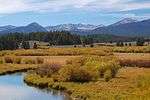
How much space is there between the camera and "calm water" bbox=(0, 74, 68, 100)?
5225 centimetres

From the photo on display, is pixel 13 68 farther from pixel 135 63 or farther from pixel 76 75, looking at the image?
pixel 76 75

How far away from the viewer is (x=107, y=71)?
221 ft

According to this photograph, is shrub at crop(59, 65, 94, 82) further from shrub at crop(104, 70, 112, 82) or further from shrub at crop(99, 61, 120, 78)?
shrub at crop(99, 61, 120, 78)

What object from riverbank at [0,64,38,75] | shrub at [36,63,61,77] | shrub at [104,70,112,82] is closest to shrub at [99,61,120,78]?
shrub at [104,70,112,82]

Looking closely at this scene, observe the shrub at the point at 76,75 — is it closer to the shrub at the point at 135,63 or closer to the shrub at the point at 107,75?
the shrub at the point at 107,75

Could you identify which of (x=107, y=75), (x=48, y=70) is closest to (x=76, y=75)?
(x=107, y=75)

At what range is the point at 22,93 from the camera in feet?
184

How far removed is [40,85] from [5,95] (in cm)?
1123

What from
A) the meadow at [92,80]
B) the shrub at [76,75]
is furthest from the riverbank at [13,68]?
the shrub at [76,75]

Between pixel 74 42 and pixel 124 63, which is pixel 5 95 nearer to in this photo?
pixel 124 63

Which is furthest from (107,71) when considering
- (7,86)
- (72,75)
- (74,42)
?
(74,42)

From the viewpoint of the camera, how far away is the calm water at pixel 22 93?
171ft

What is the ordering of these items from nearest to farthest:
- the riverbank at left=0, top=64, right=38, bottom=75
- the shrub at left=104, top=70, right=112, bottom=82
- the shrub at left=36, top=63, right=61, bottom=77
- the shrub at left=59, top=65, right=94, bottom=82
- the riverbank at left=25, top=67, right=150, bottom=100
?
the riverbank at left=25, top=67, right=150, bottom=100, the shrub at left=104, top=70, right=112, bottom=82, the shrub at left=59, top=65, right=94, bottom=82, the shrub at left=36, top=63, right=61, bottom=77, the riverbank at left=0, top=64, right=38, bottom=75

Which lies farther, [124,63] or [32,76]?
[124,63]
